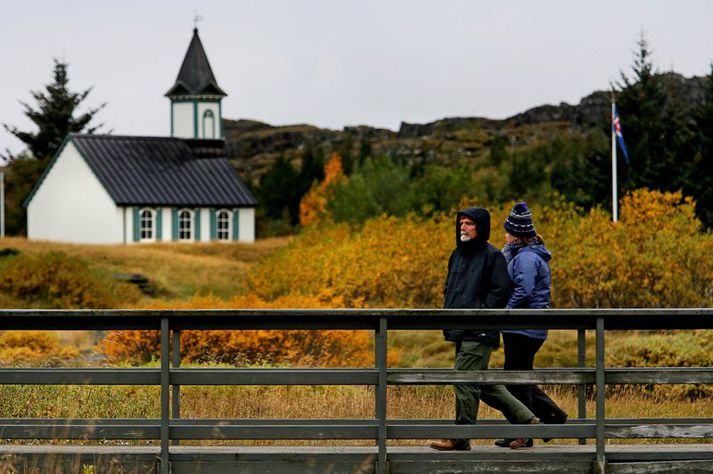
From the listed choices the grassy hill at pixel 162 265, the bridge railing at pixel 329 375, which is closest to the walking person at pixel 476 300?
the bridge railing at pixel 329 375

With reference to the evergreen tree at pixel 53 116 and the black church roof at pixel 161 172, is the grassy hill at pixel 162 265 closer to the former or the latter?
the black church roof at pixel 161 172

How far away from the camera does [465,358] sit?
9.39m

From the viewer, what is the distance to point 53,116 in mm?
97312

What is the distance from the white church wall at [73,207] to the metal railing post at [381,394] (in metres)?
61.8

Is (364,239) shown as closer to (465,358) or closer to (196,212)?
(465,358)

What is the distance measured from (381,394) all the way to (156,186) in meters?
63.6

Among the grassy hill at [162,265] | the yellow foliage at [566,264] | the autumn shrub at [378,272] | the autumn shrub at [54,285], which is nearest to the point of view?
the yellow foliage at [566,264]

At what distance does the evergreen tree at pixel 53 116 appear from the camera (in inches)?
3826

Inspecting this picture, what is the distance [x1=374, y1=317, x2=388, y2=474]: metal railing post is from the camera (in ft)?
28.7

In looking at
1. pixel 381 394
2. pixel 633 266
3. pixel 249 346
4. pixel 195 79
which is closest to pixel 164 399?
pixel 381 394

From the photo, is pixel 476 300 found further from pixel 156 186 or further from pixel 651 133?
pixel 156 186

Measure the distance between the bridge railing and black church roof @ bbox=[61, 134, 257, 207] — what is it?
60956 mm

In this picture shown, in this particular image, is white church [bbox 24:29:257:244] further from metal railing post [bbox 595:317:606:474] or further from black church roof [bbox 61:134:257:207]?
metal railing post [bbox 595:317:606:474]

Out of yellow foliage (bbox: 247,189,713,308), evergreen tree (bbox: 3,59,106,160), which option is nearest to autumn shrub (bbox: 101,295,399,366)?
yellow foliage (bbox: 247,189,713,308)
